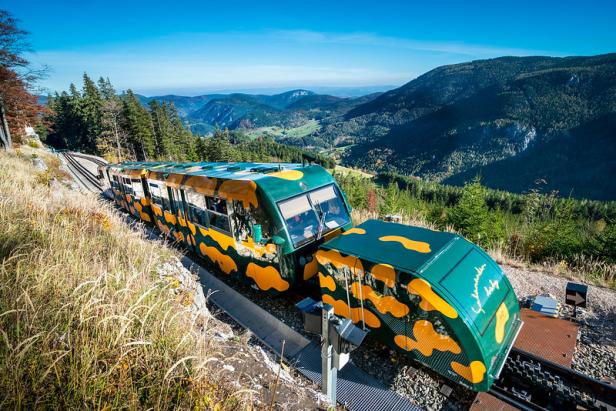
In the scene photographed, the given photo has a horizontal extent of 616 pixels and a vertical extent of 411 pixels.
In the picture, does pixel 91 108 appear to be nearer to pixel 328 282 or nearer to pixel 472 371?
pixel 328 282

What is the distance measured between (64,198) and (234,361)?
7.61 metres

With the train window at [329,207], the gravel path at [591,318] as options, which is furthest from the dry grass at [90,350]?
the gravel path at [591,318]

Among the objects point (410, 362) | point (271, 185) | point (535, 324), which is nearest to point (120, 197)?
point (271, 185)

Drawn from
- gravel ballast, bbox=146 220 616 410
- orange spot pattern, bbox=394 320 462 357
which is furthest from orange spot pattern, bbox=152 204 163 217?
orange spot pattern, bbox=394 320 462 357

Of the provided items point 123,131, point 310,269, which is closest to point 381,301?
point 310,269

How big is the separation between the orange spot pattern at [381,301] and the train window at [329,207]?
208cm

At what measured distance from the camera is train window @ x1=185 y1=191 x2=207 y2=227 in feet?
26.5

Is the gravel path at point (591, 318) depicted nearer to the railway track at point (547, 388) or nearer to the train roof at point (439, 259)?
the railway track at point (547, 388)

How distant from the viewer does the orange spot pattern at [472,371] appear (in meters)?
4.01

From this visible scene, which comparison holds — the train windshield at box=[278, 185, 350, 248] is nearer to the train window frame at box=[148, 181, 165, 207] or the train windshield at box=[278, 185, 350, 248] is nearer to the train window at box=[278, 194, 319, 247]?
the train window at box=[278, 194, 319, 247]

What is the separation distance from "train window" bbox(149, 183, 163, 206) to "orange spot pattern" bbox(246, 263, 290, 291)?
5438 mm

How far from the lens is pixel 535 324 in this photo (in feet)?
19.0

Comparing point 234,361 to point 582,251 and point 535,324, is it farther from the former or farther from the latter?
point 582,251

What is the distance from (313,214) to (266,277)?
1.70 metres
